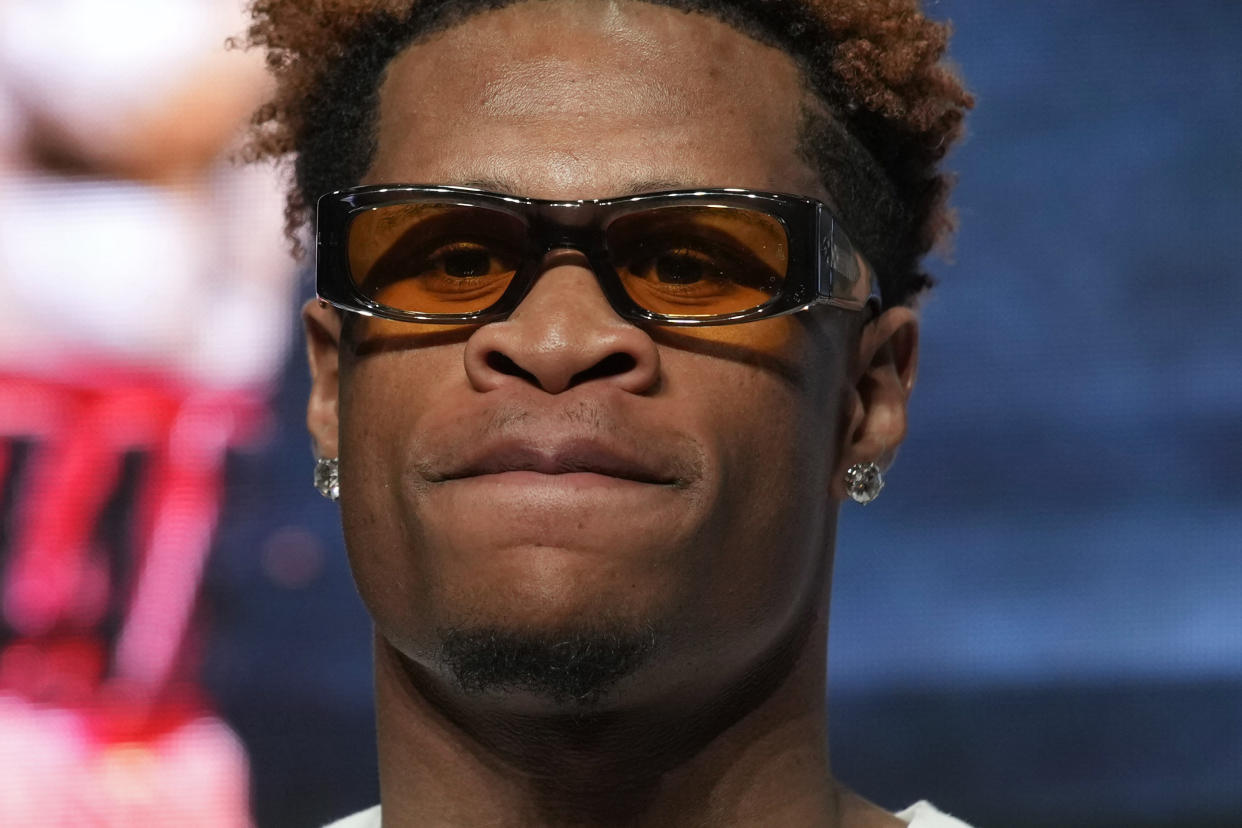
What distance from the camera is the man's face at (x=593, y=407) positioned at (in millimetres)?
1415

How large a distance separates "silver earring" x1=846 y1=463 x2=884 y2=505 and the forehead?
1.06 feet

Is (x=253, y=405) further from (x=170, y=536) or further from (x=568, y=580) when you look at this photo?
(x=568, y=580)

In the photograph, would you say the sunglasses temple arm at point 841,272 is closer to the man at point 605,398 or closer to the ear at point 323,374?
the man at point 605,398

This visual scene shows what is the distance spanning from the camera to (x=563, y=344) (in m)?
1.44

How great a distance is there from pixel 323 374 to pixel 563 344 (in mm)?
512

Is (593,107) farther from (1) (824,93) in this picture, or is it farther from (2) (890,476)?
(2) (890,476)

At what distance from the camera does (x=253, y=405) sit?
299 cm

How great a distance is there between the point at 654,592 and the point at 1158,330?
167 cm

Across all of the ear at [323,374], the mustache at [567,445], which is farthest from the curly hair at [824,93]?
the mustache at [567,445]

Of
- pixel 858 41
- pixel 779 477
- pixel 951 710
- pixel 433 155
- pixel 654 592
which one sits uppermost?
pixel 858 41

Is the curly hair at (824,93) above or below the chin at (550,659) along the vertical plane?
above

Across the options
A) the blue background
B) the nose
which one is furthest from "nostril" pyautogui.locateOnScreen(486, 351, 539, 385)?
the blue background

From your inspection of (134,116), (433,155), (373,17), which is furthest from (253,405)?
(433,155)

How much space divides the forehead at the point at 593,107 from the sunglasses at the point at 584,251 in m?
0.04
